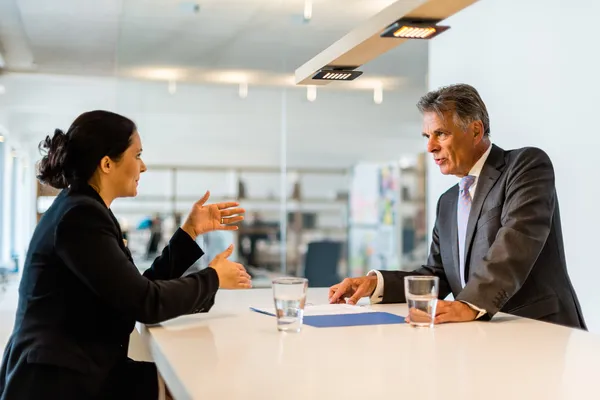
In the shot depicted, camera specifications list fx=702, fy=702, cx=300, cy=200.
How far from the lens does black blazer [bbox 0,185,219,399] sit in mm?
1574

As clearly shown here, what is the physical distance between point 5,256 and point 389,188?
2.81m

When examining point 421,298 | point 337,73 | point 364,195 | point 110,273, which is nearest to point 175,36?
point 364,195

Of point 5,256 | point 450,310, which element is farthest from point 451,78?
point 5,256

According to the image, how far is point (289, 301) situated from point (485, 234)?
77cm

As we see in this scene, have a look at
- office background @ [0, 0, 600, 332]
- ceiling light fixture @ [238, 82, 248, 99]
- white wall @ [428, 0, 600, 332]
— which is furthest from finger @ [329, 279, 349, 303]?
ceiling light fixture @ [238, 82, 248, 99]

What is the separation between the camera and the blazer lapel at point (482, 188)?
215 centimetres

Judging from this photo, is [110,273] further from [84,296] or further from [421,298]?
[421,298]

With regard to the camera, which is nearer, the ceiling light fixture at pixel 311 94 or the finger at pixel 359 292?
the finger at pixel 359 292

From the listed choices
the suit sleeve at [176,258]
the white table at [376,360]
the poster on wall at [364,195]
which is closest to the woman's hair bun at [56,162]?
the suit sleeve at [176,258]

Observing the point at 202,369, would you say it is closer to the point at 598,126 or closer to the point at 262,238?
the point at 598,126

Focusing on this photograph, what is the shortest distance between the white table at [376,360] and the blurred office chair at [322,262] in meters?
3.25

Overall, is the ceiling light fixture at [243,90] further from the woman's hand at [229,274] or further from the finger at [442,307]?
the finger at [442,307]

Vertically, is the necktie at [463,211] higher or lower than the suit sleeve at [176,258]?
higher

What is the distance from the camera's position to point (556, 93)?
3.25m
